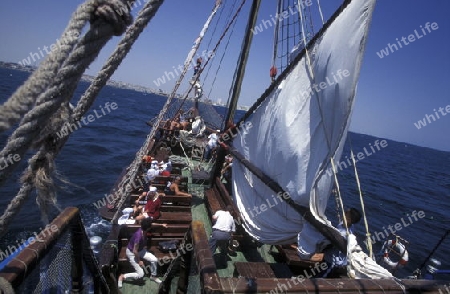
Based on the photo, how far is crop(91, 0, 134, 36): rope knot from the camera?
44.3 inches

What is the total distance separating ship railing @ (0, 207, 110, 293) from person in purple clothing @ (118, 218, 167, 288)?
1678 millimetres

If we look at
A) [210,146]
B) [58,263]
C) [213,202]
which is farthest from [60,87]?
[210,146]

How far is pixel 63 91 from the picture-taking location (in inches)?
43.0

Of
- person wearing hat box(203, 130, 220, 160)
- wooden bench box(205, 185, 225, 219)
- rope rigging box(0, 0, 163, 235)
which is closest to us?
rope rigging box(0, 0, 163, 235)

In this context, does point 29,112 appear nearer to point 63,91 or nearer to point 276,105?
point 63,91

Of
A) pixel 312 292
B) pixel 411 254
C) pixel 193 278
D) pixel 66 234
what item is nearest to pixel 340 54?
pixel 312 292

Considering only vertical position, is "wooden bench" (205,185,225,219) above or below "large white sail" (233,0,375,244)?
below

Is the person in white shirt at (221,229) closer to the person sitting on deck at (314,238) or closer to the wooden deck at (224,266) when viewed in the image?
the wooden deck at (224,266)

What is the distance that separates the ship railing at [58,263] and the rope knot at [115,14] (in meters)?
2.11

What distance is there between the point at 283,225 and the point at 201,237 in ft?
10.7

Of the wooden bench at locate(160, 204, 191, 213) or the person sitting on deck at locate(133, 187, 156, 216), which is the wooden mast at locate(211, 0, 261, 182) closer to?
the wooden bench at locate(160, 204, 191, 213)

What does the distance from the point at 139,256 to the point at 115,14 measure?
20.2 feet

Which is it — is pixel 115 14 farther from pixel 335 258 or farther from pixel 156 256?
pixel 156 256

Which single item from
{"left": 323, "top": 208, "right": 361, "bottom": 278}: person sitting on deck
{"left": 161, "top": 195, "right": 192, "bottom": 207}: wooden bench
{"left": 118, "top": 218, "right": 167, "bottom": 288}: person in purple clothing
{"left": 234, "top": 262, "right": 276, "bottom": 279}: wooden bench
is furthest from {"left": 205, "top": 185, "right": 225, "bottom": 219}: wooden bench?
{"left": 323, "top": 208, "right": 361, "bottom": 278}: person sitting on deck
